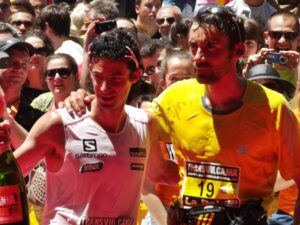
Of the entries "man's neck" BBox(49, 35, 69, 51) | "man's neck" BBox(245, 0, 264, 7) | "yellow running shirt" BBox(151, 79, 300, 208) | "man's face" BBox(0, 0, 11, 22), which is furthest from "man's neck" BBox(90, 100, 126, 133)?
"man's face" BBox(0, 0, 11, 22)

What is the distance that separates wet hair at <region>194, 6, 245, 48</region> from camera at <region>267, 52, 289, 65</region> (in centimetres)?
298

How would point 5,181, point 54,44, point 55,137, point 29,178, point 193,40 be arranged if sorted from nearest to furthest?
point 5,181, point 55,137, point 193,40, point 29,178, point 54,44

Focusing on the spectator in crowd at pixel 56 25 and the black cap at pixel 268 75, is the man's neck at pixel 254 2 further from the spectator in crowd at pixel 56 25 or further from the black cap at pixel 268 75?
the black cap at pixel 268 75

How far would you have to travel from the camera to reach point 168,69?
7320 mm

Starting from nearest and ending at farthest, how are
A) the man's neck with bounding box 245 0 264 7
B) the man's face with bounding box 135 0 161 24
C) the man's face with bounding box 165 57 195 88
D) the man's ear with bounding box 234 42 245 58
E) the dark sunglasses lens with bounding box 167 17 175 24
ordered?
the man's ear with bounding box 234 42 245 58 < the man's face with bounding box 165 57 195 88 < the man's neck with bounding box 245 0 264 7 < the dark sunglasses lens with bounding box 167 17 175 24 < the man's face with bounding box 135 0 161 24

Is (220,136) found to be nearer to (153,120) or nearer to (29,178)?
(153,120)

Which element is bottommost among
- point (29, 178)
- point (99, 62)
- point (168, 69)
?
point (29, 178)

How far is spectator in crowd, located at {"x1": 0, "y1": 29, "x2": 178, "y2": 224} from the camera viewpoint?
418cm

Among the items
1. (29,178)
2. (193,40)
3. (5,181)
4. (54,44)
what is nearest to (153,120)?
(193,40)

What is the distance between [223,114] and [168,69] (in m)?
2.78

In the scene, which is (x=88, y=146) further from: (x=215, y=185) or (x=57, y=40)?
(x=57, y=40)

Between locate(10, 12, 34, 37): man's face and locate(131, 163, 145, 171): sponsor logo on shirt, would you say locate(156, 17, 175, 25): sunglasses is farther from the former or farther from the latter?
locate(131, 163, 145, 171): sponsor logo on shirt

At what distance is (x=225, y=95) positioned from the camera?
4.60 meters

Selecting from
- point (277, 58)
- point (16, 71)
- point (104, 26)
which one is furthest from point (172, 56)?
point (104, 26)
